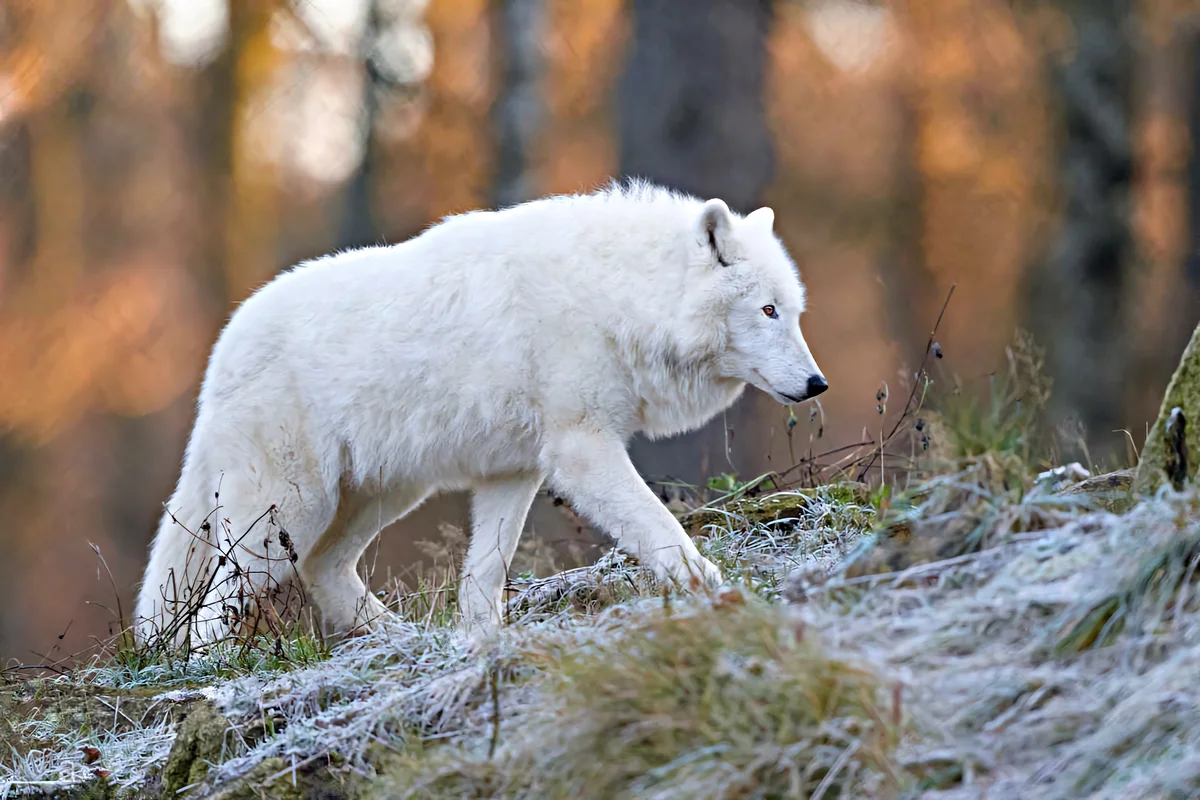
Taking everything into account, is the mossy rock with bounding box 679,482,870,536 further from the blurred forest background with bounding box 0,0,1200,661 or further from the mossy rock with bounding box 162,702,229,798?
the blurred forest background with bounding box 0,0,1200,661

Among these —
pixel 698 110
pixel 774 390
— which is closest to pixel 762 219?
pixel 774 390

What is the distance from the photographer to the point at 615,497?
477 centimetres

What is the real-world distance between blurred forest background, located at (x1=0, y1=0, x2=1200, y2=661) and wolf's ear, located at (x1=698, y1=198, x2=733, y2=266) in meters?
6.53

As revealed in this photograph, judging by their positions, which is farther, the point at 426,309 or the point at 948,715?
the point at 426,309

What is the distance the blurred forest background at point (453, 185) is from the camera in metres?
12.5

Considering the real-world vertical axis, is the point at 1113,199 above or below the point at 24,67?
below

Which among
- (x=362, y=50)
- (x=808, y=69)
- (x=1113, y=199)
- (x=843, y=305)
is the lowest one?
(x=843, y=305)

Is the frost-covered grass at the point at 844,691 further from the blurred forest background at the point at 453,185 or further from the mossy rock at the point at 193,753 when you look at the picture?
the blurred forest background at the point at 453,185

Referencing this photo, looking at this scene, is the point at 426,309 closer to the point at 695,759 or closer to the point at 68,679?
the point at 68,679

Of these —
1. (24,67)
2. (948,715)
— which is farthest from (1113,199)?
(24,67)

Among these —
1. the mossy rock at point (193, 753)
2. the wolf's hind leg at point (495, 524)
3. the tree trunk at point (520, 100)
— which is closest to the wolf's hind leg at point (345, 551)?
the wolf's hind leg at point (495, 524)

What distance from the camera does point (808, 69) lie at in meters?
15.8

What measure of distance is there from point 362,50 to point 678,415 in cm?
1109

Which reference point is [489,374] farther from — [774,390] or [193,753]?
[193,753]
